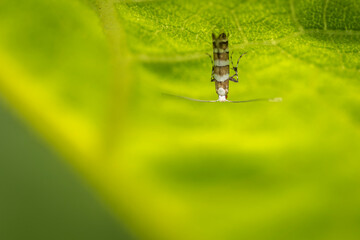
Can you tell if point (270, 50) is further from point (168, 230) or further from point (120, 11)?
point (168, 230)

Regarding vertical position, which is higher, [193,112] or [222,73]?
[222,73]

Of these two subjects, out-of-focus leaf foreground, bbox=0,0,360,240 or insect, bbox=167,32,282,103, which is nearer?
out-of-focus leaf foreground, bbox=0,0,360,240

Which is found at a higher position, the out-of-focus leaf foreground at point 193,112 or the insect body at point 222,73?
the insect body at point 222,73

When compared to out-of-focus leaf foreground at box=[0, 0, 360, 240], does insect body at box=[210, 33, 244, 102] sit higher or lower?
higher

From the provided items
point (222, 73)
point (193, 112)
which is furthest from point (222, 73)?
point (193, 112)

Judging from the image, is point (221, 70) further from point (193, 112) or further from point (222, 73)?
point (193, 112)

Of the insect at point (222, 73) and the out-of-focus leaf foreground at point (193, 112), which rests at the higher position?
the insect at point (222, 73)

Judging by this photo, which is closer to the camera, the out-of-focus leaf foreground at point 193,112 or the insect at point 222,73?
the out-of-focus leaf foreground at point 193,112

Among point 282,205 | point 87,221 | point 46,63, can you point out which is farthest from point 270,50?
point 87,221
